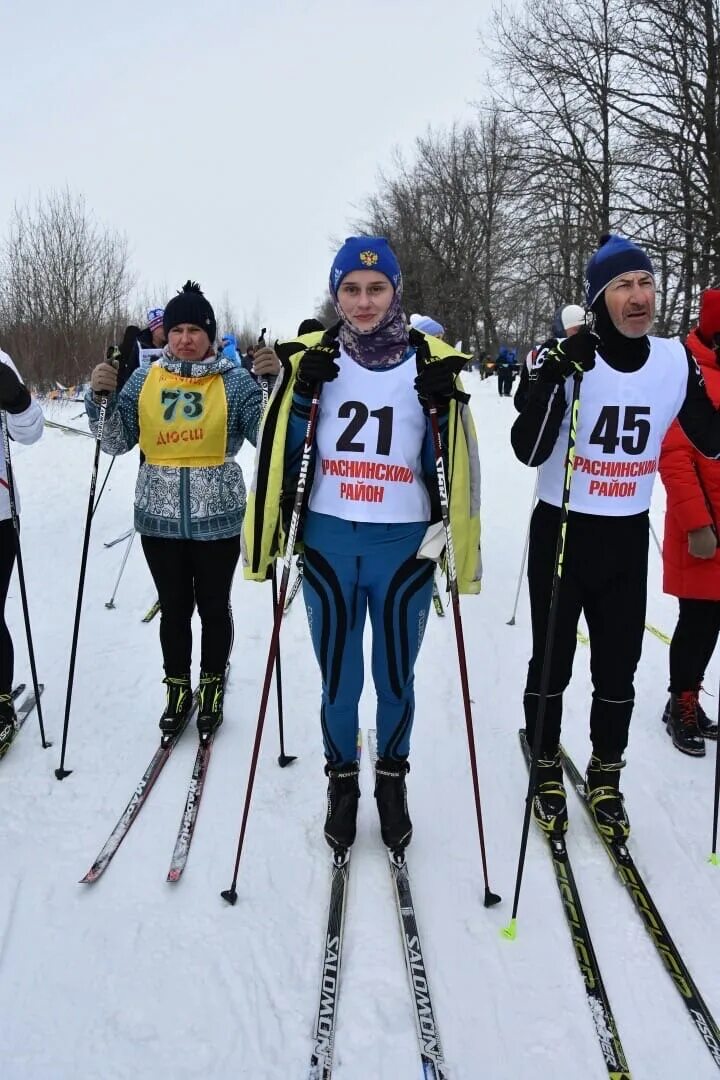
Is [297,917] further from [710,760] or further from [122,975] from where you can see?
[710,760]

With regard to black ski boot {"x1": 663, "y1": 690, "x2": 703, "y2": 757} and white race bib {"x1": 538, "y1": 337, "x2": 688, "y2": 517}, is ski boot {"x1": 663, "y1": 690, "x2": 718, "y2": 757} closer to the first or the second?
black ski boot {"x1": 663, "y1": 690, "x2": 703, "y2": 757}

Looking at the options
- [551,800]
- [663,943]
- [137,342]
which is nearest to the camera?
[663,943]

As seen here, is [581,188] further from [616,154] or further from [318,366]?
[318,366]

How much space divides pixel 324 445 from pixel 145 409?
4.13 ft

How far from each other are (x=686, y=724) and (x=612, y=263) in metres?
2.45

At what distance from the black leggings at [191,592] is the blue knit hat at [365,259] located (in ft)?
5.09

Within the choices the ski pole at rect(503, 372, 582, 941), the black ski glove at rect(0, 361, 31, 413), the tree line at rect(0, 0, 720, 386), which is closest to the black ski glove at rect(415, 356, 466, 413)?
the ski pole at rect(503, 372, 582, 941)

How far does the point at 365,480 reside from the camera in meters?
2.49

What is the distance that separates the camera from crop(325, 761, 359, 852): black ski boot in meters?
2.72

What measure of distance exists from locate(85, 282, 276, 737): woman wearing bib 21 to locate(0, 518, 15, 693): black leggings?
0.68 m

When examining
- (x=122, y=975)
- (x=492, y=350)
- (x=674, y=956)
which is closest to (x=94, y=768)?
(x=122, y=975)

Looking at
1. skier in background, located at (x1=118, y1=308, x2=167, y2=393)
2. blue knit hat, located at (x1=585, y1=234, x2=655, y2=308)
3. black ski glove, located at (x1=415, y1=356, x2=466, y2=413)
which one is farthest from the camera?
skier in background, located at (x1=118, y1=308, x2=167, y2=393)

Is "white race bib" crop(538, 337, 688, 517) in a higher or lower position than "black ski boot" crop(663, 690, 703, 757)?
higher

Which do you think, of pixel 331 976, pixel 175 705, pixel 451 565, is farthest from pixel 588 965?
pixel 175 705
